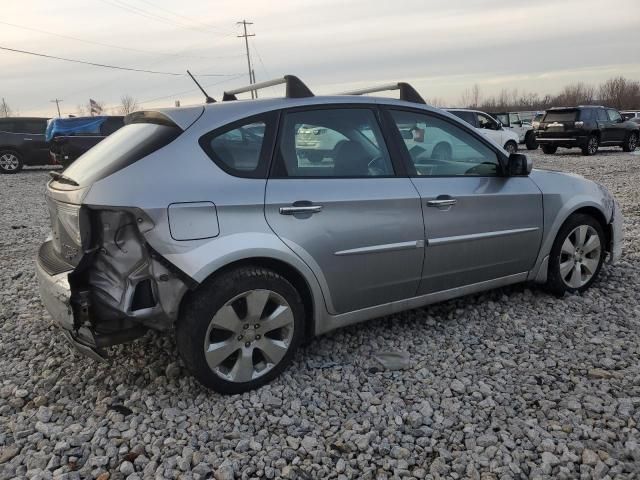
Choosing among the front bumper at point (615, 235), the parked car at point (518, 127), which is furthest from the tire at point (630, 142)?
the front bumper at point (615, 235)

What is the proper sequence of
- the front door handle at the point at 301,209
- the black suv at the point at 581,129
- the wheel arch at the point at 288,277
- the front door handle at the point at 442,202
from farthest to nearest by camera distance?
1. the black suv at the point at 581,129
2. the front door handle at the point at 442,202
3. the front door handle at the point at 301,209
4. the wheel arch at the point at 288,277

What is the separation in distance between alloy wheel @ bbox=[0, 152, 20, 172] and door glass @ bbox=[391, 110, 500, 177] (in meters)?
16.6

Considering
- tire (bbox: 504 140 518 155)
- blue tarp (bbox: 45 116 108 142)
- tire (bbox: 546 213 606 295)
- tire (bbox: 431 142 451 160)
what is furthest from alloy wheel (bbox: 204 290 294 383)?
tire (bbox: 504 140 518 155)

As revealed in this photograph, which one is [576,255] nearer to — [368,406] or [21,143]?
[368,406]

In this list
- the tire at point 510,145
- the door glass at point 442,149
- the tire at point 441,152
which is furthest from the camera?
the tire at point 510,145

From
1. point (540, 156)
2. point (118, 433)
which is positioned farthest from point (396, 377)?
point (540, 156)

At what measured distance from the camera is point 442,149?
3.78 meters

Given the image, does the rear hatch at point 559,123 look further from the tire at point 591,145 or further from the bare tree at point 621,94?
the bare tree at point 621,94

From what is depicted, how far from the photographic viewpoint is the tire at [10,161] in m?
16.7

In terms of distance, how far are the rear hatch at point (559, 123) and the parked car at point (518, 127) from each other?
2717mm

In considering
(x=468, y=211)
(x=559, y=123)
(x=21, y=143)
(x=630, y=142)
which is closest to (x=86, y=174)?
(x=468, y=211)

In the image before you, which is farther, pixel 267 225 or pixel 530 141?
pixel 530 141

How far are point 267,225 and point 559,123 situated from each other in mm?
18848

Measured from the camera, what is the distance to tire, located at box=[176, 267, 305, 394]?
9.16 ft
